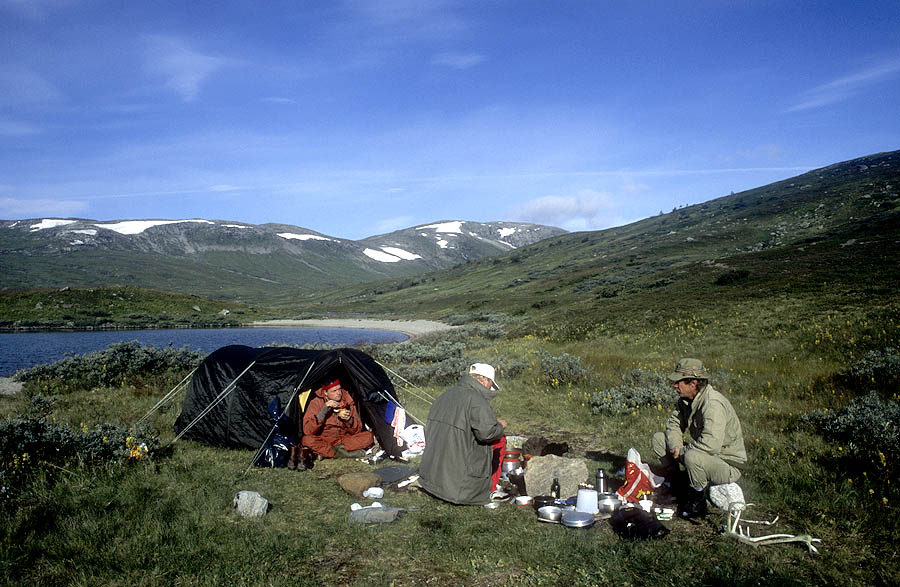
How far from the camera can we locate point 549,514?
6816 mm

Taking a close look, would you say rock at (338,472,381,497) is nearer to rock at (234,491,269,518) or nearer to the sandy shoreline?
rock at (234,491,269,518)

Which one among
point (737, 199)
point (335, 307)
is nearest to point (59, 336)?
point (335, 307)

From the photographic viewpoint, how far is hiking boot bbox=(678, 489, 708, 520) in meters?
6.64

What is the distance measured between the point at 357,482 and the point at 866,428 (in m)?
8.21

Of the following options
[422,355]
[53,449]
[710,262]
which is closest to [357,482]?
[53,449]

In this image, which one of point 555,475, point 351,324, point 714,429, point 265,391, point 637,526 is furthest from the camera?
point 351,324

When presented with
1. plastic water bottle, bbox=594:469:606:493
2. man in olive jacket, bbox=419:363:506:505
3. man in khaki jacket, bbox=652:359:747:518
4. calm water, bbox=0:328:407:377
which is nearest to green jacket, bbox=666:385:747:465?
man in khaki jacket, bbox=652:359:747:518

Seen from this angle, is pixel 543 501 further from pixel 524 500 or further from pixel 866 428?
pixel 866 428

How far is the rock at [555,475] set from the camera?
7688 millimetres

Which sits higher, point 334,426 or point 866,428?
point 866,428

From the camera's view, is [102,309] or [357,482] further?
[102,309]

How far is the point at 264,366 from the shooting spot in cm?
1108

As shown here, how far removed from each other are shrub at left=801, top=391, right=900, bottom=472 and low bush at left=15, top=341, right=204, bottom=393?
1915cm

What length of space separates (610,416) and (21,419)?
11342mm
